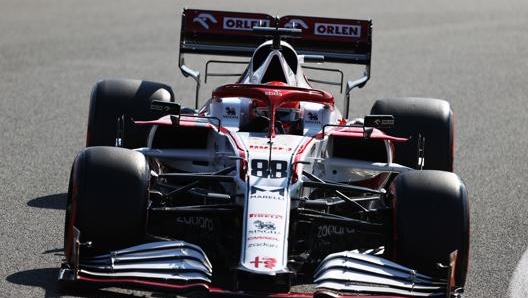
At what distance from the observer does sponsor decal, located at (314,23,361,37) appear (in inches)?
507

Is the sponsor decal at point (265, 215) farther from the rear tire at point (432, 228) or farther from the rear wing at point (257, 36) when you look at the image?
the rear wing at point (257, 36)

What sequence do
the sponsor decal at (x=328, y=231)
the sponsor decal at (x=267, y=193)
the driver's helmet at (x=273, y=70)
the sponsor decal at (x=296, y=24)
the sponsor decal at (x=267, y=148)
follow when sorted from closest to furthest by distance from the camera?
the sponsor decal at (x=267, y=193)
the sponsor decal at (x=328, y=231)
the sponsor decal at (x=267, y=148)
the driver's helmet at (x=273, y=70)
the sponsor decal at (x=296, y=24)

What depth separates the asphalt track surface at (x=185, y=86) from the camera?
33.9ft

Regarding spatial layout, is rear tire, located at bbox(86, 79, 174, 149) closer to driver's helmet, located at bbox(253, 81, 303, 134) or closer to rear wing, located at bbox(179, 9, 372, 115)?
rear wing, located at bbox(179, 9, 372, 115)

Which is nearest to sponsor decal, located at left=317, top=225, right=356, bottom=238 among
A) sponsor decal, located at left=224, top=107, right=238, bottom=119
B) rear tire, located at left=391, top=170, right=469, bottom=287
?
rear tire, located at left=391, top=170, right=469, bottom=287

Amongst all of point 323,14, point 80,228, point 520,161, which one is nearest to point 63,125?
Result: point 520,161

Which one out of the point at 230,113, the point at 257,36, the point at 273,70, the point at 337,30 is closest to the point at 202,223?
the point at 230,113

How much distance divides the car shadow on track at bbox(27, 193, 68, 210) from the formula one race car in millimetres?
766

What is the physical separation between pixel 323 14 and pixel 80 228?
18.1 m

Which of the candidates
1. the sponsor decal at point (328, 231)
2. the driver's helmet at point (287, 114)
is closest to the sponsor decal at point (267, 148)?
the sponsor decal at point (328, 231)

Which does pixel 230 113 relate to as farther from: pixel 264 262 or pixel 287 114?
pixel 264 262

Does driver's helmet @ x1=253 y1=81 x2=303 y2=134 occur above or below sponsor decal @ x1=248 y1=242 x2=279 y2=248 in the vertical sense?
above

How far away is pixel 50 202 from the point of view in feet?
38.1

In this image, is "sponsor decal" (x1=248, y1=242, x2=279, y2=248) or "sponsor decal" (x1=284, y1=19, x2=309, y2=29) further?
"sponsor decal" (x1=284, y1=19, x2=309, y2=29)
